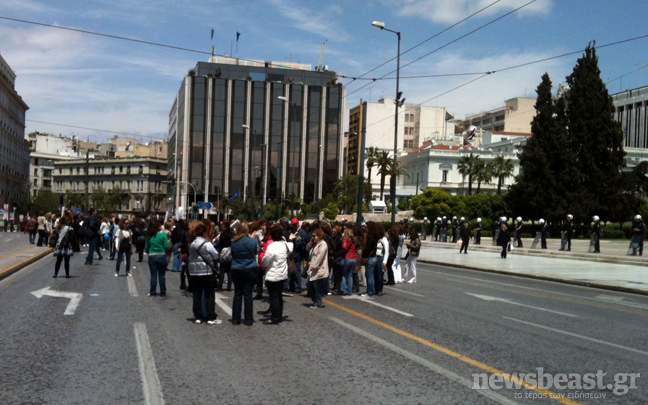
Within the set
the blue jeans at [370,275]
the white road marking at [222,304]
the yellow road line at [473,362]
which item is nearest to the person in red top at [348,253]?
the blue jeans at [370,275]

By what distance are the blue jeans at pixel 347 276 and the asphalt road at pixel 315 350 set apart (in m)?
0.89

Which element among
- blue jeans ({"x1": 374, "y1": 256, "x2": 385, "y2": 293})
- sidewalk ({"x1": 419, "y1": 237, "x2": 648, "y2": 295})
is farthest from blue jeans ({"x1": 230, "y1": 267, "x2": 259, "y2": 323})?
sidewalk ({"x1": 419, "y1": 237, "x2": 648, "y2": 295})

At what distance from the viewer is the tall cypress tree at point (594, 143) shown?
5894 centimetres

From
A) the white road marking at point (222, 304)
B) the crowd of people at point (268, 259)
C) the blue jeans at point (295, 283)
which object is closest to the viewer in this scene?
the crowd of people at point (268, 259)

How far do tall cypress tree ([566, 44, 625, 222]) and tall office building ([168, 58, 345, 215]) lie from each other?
4262 cm

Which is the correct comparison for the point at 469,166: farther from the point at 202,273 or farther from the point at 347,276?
the point at 202,273

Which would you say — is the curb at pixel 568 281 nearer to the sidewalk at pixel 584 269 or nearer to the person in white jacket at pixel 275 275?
the sidewalk at pixel 584 269

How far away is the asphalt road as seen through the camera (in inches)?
252

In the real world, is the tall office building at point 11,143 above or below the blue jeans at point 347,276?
above

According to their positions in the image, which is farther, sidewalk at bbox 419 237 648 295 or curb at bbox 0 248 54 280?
sidewalk at bbox 419 237 648 295

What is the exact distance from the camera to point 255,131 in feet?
306

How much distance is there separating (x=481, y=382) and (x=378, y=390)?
1.22m

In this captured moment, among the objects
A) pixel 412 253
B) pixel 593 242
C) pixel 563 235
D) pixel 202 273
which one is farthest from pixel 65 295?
pixel 563 235

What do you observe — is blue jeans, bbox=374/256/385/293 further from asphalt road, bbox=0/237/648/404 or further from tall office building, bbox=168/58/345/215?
tall office building, bbox=168/58/345/215
